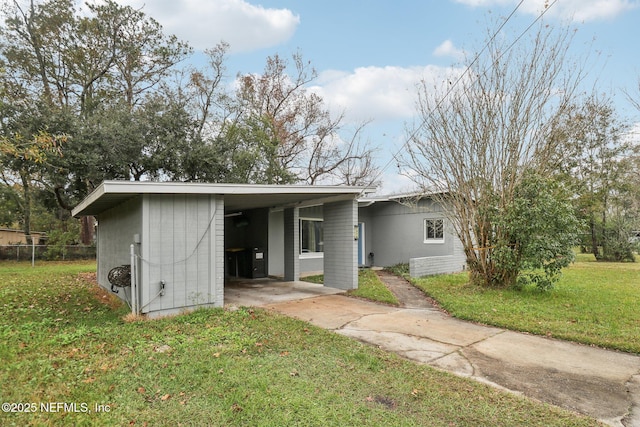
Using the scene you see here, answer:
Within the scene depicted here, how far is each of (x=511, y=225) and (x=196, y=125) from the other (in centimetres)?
Result: 1303

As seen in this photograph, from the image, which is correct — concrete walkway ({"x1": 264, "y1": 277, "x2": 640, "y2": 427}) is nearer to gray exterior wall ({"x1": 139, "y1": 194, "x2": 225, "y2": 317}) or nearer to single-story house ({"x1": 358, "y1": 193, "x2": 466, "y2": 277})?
gray exterior wall ({"x1": 139, "y1": 194, "x2": 225, "y2": 317})

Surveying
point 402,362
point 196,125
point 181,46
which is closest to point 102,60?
point 181,46

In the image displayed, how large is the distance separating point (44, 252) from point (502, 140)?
811 inches

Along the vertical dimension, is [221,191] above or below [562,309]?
above

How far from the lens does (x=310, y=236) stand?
41.6 ft

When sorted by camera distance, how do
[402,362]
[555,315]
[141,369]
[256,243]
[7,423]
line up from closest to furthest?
[7,423], [141,369], [402,362], [555,315], [256,243]

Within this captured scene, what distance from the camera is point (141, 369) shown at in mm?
3766

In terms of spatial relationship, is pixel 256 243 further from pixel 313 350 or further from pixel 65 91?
pixel 65 91

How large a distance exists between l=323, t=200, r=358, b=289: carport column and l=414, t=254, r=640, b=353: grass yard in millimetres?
1838

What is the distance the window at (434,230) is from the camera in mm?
13055

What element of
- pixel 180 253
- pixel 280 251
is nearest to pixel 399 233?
pixel 280 251

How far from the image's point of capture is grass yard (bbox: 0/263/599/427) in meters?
2.87

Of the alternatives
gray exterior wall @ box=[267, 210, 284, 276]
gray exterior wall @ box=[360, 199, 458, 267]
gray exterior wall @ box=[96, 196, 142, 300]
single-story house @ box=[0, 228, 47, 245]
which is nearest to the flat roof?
gray exterior wall @ box=[96, 196, 142, 300]

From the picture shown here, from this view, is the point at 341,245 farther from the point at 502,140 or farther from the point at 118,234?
the point at 118,234
